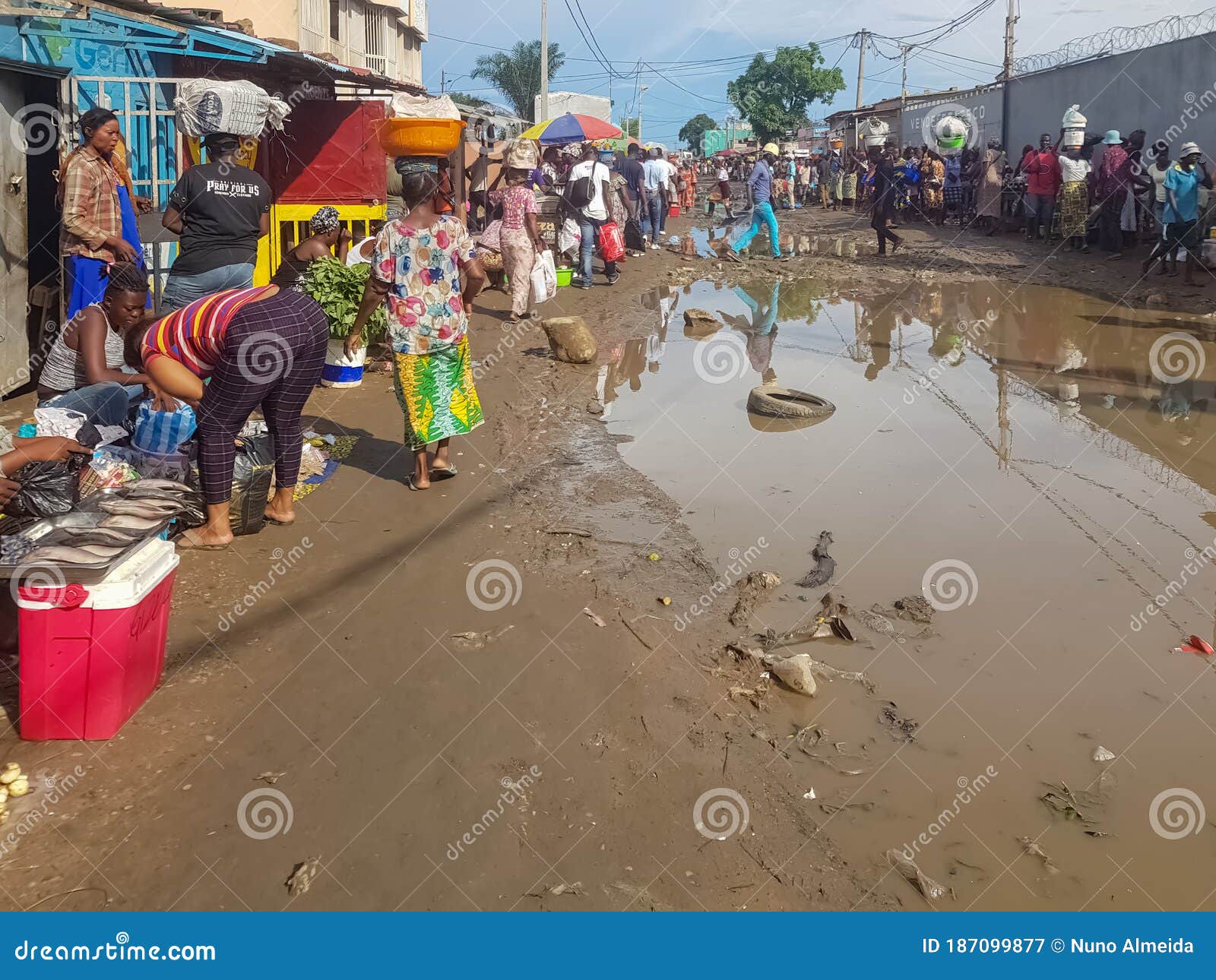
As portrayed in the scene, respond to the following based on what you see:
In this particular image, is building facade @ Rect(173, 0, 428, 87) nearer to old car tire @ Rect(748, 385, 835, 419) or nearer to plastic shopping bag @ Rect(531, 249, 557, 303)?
plastic shopping bag @ Rect(531, 249, 557, 303)

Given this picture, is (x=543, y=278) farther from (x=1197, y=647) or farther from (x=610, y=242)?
(x=1197, y=647)

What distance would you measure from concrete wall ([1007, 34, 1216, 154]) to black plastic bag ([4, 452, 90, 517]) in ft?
59.6

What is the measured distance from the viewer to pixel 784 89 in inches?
2330

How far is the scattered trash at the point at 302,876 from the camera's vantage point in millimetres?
2850

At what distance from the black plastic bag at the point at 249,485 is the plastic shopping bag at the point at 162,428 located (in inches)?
7.4

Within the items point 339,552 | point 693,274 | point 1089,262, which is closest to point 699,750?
point 339,552

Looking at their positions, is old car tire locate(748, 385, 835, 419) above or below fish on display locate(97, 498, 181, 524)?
below

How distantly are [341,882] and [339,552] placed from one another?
99.3 inches

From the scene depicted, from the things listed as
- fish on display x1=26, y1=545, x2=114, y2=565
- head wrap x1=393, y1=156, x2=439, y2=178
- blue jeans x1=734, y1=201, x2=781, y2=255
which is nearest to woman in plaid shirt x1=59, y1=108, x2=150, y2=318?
fish on display x1=26, y1=545, x2=114, y2=565

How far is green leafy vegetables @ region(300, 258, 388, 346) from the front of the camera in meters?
7.83

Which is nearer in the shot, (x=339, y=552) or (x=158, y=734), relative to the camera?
(x=158, y=734)

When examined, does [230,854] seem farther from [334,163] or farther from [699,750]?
[334,163]

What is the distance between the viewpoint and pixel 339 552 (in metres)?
5.22

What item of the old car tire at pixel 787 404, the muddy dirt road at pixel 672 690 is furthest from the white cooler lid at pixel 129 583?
the old car tire at pixel 787 404
